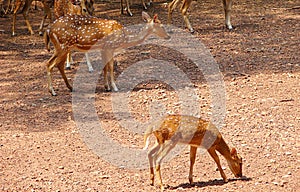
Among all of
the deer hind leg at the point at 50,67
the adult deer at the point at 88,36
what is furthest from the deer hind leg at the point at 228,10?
the deer hind leg at the point at 50,67

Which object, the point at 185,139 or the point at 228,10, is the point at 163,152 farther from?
the point at 228,10

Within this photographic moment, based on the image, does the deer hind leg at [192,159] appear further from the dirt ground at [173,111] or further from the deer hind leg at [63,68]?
the deer hind leg at [63,68]

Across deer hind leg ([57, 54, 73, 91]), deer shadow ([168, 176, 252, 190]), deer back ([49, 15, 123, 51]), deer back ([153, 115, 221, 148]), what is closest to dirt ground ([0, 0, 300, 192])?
deer shadow ([168, 176, 252, 190])

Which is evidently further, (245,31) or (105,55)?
(245,31)

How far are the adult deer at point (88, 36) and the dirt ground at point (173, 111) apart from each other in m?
0.62

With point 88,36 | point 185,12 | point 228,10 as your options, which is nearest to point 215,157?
point 88,36

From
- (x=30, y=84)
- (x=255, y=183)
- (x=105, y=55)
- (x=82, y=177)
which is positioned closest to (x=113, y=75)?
(x=105, y=55)

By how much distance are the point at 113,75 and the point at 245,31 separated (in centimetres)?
400

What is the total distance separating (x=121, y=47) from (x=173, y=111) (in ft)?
4.84

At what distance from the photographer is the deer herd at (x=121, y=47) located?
19.0 feet

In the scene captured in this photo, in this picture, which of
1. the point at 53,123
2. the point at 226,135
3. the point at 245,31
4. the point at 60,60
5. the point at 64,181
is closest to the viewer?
the point at 64,181

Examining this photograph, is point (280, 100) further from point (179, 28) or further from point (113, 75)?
point (179, 28)

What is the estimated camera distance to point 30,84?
9891 millimetres

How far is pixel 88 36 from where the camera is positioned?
885 cm
